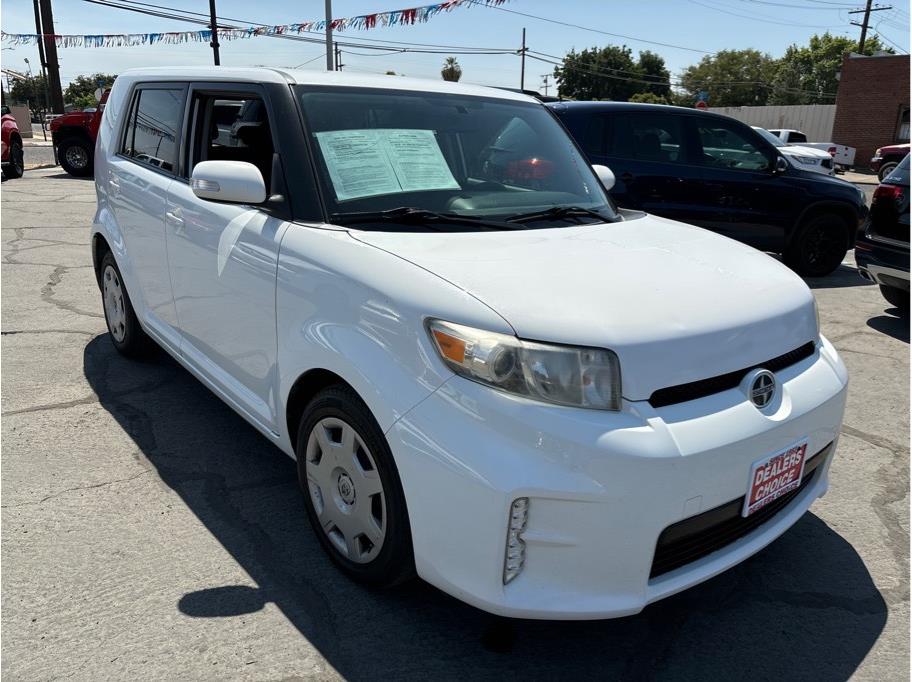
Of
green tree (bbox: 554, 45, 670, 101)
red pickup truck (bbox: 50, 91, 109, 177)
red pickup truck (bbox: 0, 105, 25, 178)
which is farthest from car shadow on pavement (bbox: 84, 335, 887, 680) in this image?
green tree (bbox: 554, 45, 670, 101)

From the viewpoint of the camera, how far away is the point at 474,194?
2963mm

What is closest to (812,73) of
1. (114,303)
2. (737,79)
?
(737,79)

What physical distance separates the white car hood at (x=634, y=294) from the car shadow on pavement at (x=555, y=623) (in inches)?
24.6

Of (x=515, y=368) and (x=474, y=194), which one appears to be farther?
(x=474, y=194)

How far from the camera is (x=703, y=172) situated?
24.9 feet

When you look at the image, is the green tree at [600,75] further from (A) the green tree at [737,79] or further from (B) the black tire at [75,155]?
(B) the black tire at [75,155]

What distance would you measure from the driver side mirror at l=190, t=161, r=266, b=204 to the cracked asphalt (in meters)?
1.29

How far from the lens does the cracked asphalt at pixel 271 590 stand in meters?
2.25

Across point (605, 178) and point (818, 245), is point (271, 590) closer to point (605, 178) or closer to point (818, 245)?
point (605, 178)

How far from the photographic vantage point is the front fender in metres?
2.07

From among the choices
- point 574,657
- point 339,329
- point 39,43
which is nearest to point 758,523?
point 574,657

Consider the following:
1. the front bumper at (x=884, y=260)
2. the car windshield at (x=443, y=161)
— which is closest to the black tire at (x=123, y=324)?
the car windshield at (x=443, y=161)

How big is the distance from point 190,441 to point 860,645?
117 inches

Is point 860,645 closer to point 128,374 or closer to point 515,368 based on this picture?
point 515,368
